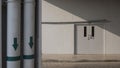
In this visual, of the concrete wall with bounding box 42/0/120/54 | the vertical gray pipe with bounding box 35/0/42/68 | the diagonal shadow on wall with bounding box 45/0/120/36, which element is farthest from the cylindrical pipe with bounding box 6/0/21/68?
the diagonal shadow on wall with bounding box 45/0/120/36

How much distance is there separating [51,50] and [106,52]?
4.68 metres

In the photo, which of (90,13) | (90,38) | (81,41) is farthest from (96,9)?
(81,41)

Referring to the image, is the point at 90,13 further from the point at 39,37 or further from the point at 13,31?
the point at 13,31

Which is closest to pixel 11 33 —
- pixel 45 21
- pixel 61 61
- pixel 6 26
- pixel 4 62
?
pixel 6 26

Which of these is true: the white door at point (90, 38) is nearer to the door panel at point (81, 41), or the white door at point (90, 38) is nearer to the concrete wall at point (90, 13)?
the door panel at point (81, 41)

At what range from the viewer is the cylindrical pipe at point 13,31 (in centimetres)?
315

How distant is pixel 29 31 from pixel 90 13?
25760 mm

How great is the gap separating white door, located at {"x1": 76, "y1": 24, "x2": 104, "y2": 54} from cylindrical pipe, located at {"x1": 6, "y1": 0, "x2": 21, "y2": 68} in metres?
→ 25.7

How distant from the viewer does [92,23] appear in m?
29.0

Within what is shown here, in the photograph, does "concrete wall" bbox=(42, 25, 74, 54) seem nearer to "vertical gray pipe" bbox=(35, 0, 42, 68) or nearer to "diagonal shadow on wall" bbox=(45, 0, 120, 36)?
"diagonal shadow on wall" bbox=(45, 0, 120, 36)

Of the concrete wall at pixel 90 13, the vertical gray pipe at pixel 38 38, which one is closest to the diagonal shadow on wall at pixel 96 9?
the concrete wall at pixel 90 13

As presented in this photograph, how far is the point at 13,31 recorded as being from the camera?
3.16 metres

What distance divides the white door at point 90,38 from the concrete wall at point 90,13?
512mm

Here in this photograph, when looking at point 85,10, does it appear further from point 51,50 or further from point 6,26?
point 6,26
